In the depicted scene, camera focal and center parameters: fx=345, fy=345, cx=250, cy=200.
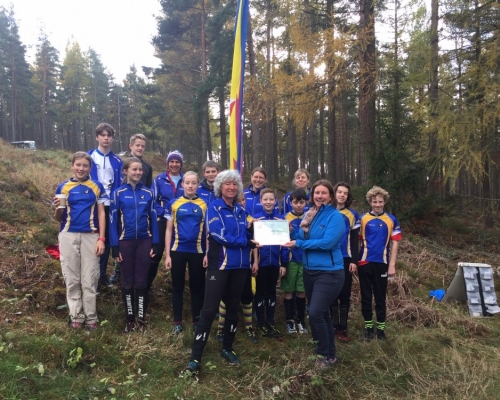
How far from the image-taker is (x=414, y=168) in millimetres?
9914

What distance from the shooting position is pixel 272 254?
14.7ft

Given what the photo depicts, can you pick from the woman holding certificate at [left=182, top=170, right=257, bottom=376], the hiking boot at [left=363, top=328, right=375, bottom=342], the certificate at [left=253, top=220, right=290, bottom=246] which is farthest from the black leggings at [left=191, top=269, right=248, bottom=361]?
the hiking boot at [left=363, top=328, right=375, bottom=342]

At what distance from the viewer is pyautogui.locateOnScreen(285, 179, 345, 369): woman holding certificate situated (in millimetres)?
3553

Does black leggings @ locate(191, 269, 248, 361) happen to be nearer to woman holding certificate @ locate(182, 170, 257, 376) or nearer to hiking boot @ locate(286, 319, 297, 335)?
woman holding certificate @ locate(182, 170, 257, 376)

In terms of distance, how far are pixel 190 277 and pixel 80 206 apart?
5.06 feet

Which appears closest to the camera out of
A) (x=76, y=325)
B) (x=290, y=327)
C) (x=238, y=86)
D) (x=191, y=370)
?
(x=191, y=370)

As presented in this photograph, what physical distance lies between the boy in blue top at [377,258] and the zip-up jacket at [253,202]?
127cm

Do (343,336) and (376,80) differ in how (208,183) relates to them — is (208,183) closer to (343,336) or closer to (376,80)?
(343,336)

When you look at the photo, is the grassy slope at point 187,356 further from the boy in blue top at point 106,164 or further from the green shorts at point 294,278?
the boy in blue top at point 106,164

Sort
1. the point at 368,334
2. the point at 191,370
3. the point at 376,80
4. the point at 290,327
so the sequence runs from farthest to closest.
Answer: the point at 376,80, the point at 290,327, the point at 368,334, the point at 191,370

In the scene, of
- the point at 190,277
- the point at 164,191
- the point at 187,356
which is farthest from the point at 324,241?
the point at 164,191

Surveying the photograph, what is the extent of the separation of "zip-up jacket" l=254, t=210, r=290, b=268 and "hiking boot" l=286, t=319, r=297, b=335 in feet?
2.55

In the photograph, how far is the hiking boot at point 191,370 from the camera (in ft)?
10.8

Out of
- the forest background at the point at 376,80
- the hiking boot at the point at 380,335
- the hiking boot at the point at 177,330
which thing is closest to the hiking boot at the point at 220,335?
the hiking boot at the point at 177,330
